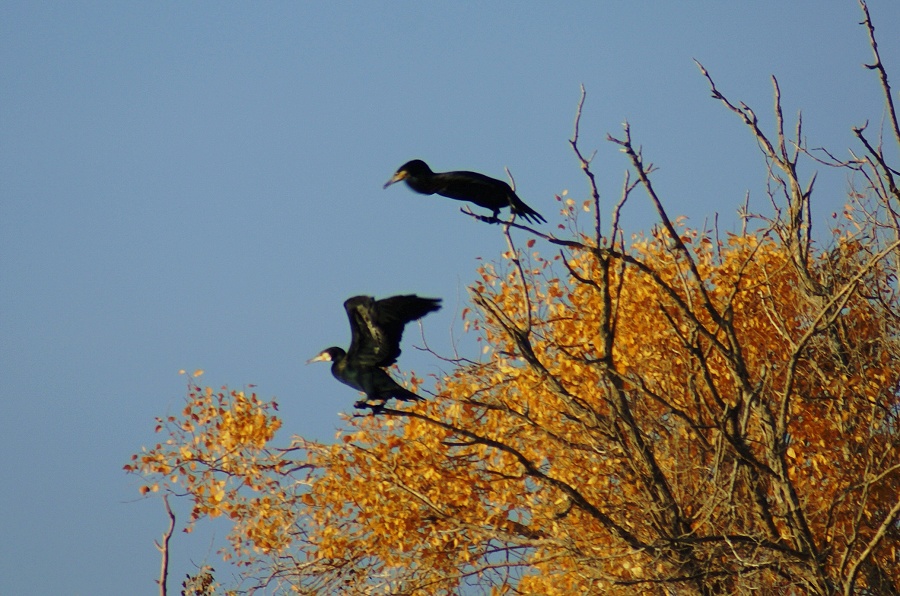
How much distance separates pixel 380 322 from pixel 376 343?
0.97 feet

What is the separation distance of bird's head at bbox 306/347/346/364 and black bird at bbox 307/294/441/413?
0.01m

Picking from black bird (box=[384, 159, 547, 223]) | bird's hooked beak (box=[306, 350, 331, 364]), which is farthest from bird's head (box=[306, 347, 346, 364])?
black bird (box=[384, 159, 547, 223])

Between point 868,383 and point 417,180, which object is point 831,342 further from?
point 417,180

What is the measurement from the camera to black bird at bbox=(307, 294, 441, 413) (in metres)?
7.30

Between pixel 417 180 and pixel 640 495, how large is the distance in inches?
113

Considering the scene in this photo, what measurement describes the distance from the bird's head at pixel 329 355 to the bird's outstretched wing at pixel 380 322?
1.49 ft

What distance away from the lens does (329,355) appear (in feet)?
28.0

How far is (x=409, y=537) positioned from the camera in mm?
10062

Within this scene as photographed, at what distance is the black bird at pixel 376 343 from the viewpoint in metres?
7.30

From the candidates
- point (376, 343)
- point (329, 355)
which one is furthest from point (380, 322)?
point (329, 355)

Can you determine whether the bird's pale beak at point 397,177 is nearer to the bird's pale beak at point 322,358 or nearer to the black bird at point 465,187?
the black bird at point 465,187

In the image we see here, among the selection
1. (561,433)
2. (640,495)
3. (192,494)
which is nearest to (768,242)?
(561,433)

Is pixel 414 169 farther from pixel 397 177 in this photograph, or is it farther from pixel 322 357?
pixel 322 357

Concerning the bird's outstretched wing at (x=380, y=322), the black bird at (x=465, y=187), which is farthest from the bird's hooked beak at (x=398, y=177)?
the bird's outstretched wing at (x=380, y=322)
